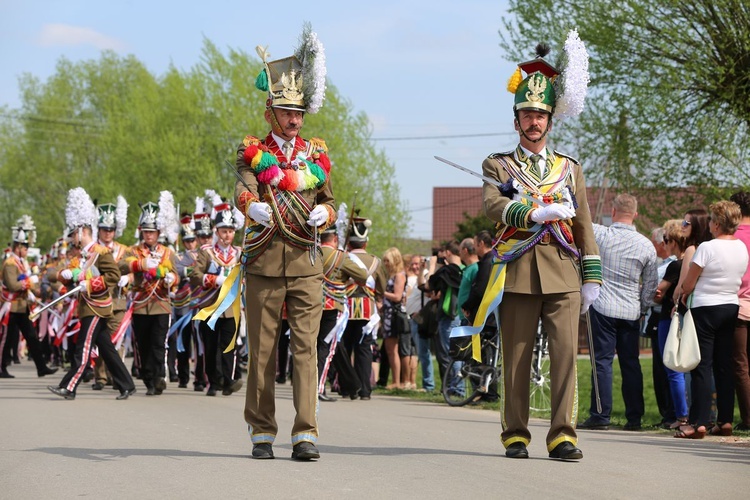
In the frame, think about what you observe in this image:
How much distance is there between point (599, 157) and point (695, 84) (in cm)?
244

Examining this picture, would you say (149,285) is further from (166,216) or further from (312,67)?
(312,67)

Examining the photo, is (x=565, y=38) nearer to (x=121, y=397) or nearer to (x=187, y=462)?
(x=187, y=462)

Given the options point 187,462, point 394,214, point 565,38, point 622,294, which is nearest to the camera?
point 187,462

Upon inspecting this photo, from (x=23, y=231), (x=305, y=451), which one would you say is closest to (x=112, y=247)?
(x=23, y=231)

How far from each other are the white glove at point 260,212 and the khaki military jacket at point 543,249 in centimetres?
145

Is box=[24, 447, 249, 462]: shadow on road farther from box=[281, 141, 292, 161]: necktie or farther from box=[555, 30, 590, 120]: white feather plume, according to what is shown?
box=[555, 30, 590, 120]: white feather plume

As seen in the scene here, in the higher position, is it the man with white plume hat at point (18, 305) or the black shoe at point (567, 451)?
the man with white plume hat at point (18, 305)

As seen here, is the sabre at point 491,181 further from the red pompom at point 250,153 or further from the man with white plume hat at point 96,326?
the man with white plume hat at point 96,326

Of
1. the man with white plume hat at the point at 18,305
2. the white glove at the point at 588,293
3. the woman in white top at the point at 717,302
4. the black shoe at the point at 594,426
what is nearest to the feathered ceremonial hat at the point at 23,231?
the man with white plume hat at the point at 18,305

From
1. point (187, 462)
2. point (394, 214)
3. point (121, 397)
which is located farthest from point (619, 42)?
point (394, 214)

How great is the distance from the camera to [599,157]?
22391mm

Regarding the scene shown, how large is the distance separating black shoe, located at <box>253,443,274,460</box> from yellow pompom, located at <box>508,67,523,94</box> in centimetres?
293

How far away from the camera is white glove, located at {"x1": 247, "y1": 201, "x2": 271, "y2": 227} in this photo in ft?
27.3

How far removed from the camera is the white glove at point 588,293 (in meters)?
8.55
